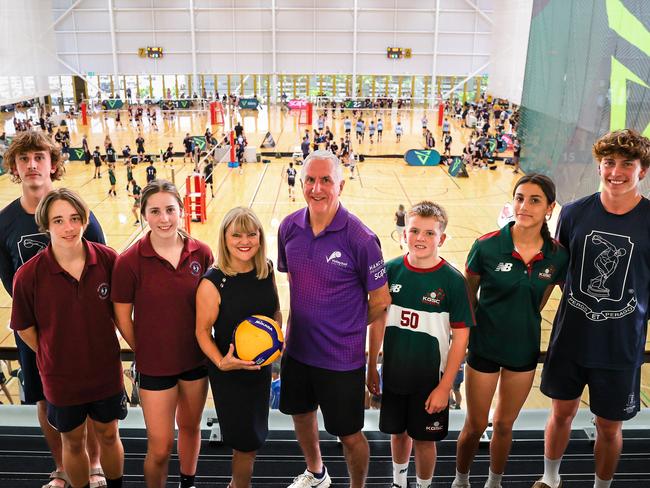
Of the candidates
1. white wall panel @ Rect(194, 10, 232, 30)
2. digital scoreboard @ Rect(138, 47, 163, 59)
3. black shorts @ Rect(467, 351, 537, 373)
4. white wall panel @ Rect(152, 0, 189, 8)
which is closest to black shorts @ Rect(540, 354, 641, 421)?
black shorts @ Rect(467, 351, 537, 373)

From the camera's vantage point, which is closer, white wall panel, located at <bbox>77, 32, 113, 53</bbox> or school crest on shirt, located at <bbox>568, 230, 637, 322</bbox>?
school crest on shirt, located at <bbox>568, 230, 637, 322</bbox>

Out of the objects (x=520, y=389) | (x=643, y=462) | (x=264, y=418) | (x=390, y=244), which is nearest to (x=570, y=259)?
(x=520, y=389)

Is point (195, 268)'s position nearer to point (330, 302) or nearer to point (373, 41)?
point (330, 302)

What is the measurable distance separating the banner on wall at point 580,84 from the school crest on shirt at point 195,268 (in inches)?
370

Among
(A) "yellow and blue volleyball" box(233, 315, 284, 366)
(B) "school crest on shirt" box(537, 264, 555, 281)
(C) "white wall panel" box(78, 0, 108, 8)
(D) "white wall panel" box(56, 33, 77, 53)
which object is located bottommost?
(A) "yellow and blue volleyball" box(233, 315, 284, 366)

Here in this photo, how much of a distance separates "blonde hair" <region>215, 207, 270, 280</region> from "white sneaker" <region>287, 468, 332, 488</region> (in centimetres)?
129

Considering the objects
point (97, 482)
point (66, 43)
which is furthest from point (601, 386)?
point (66, 43)

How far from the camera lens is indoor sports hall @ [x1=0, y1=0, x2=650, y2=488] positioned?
3758mm

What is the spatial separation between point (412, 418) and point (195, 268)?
1.33 meters

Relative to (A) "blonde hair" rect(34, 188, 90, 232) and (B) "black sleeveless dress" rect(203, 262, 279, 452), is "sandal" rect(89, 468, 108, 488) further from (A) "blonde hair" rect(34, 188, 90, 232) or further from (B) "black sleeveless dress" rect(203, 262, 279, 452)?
(A) "blonde hair" rect(34, 188, 90, 232)

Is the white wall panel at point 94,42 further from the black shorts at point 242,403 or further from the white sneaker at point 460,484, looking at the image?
the white sneaker at point 460,484

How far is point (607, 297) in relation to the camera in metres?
2.91

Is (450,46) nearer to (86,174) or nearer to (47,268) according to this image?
(86,174)

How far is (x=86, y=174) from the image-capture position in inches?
951
